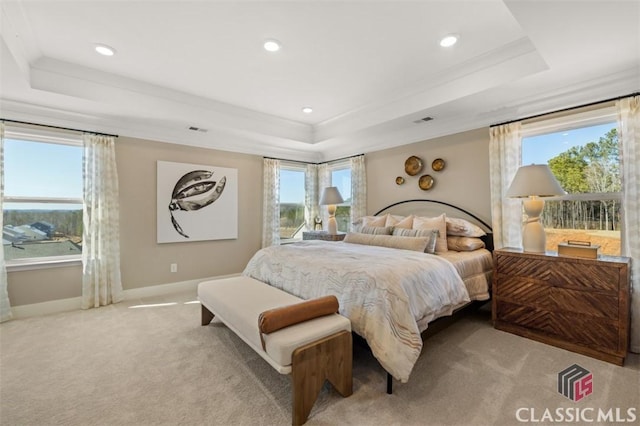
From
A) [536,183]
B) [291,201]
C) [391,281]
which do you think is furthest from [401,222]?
[291,201]

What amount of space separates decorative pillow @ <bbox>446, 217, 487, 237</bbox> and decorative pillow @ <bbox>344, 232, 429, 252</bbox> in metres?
0.53

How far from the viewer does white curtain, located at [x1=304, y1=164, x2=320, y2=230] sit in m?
5.93

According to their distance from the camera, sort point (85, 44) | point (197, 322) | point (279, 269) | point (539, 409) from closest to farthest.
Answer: point (539, 409), point (85, 44), point (279, 269), point (197, 322)

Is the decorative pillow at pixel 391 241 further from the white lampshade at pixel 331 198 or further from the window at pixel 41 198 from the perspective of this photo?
the window at pixel 41 198

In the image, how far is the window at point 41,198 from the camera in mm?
3322

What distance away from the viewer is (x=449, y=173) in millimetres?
3904

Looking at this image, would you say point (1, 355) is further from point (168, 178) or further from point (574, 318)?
point (574, 318)

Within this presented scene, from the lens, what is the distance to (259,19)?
2.21m

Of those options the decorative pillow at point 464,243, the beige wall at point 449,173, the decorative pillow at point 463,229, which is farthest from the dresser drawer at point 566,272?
the beige wall at point 449,173

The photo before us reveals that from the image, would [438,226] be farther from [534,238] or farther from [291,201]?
[291,201]

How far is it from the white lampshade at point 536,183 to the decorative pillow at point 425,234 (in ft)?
2.84

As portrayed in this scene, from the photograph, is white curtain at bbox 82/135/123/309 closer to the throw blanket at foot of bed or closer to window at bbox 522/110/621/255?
the throw blanket at foot of bed

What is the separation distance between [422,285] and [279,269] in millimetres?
1367

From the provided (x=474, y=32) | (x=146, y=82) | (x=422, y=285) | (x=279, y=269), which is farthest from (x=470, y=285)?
(x=146, y=82)
